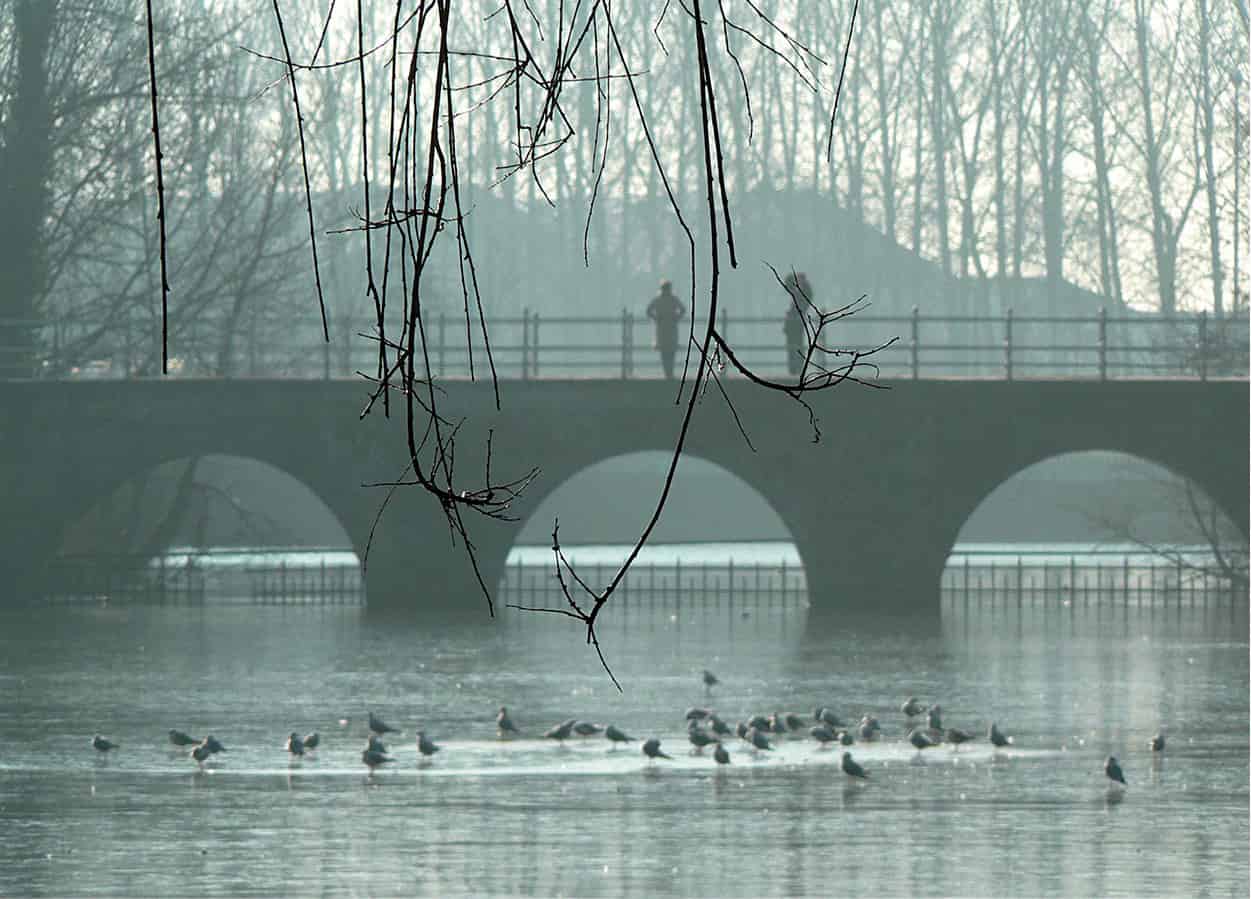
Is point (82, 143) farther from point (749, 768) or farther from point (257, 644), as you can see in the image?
point (749, 768)

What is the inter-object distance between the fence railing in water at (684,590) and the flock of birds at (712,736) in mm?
14925

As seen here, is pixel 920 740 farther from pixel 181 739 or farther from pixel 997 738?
pixel 181 739

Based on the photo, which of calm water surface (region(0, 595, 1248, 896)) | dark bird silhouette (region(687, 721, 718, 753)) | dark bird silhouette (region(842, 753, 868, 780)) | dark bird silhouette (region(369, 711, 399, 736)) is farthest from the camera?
dark bird silhouette (region(369, 711, 399, 736))

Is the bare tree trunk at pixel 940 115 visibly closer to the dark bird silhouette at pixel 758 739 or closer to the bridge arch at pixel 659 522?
the bridge arch at pixel 659 522

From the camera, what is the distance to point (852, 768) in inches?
644

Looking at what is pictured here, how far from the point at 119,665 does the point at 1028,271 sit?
180 feet

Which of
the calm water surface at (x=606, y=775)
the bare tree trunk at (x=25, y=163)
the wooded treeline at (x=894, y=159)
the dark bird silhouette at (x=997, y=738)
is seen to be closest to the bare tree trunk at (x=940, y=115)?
the wooded treeline at (x=894, y=159)

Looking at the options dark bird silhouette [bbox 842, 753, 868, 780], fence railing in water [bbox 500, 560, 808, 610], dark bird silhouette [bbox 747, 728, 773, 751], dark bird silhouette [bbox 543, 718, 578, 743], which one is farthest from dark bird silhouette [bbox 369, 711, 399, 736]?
fence railing in water [bbox 500, 560, 808, 610]

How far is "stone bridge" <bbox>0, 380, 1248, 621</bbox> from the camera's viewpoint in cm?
3325

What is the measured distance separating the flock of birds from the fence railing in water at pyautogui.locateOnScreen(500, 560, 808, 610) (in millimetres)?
14925

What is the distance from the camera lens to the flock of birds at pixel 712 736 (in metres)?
17.1

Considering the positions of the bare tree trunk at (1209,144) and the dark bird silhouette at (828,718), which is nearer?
the dark bird silhouette at (828,718)

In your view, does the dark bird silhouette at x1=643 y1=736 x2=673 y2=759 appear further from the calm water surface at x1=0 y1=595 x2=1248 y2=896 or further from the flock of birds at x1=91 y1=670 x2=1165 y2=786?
the calm water surface at x1=0 y1=595 x2=1248 y2=896

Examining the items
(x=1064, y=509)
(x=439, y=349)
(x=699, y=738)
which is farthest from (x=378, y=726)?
(x=1064, y=509)
